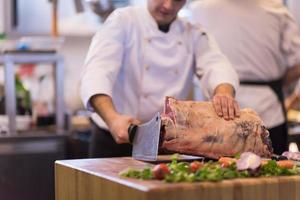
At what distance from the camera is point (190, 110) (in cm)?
161

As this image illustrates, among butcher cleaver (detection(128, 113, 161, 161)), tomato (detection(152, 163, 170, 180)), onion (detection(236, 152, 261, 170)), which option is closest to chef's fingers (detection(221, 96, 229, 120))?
butcher cleaver (detection(128, 113, 161, 161))

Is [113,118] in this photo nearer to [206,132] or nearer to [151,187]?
[206,132]

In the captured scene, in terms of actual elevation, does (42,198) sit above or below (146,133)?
below

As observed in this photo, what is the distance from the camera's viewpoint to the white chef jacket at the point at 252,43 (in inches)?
106

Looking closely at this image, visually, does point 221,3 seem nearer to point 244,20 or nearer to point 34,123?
point 244,20

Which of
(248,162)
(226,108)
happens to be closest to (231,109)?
(226,108)

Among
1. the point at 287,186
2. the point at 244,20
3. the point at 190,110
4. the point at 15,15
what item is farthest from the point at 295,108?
the point at 287,186

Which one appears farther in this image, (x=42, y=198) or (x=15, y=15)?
(x=15, y=15)

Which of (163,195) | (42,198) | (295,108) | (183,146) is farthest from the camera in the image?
(295,108)

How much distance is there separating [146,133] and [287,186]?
40 cm

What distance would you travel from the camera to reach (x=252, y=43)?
2715 millimetres

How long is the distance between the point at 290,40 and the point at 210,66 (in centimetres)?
72

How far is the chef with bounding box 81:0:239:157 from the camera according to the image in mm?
2064

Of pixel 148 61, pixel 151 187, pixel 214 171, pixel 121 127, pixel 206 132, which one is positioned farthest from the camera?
pixel 148 61
